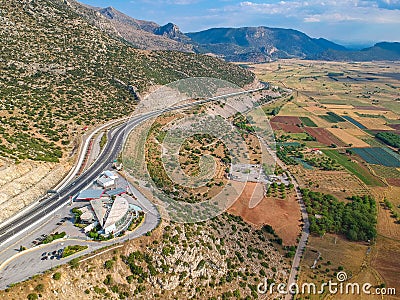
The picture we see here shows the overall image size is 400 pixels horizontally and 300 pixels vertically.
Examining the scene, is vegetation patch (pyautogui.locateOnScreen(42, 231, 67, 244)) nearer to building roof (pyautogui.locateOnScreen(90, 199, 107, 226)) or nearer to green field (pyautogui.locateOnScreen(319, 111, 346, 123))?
building roof (pyautogui.locateOnScreen(90, 199, 107, 226))

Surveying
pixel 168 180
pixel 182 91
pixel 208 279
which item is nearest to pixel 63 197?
pixel 168 180

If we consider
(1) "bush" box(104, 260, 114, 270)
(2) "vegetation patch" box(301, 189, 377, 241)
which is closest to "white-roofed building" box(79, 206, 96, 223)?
(1) "bush" box(104, 260, 114, 270)

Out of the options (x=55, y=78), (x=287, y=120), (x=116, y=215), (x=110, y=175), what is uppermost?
(x=55, y=78)

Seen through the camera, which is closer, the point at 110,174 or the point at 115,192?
the point at 115,192

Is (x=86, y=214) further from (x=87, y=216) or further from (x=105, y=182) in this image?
(x=105, y=182)

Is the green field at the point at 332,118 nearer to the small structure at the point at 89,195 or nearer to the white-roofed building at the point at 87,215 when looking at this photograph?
the small structure at the point at 89,195

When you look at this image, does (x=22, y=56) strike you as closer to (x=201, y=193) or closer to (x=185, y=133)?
(x=185, y=133)

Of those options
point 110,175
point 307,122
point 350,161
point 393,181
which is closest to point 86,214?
point 110,175
